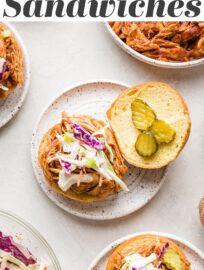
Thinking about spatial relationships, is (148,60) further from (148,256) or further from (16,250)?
(16,250)

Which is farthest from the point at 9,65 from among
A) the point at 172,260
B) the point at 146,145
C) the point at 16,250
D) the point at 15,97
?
the point at 172,260

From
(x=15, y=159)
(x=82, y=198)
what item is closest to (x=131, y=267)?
(x=82, y=198)

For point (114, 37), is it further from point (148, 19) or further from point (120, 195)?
point (120, 195)

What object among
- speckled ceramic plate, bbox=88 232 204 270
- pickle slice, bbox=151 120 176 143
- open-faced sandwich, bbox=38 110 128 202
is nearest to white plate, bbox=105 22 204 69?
pickle slice, bbox=151 120 176 143

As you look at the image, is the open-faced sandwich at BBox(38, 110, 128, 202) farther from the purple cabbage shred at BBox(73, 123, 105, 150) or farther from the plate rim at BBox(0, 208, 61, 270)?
the plate rim at BBox(0, 208, 61, 270)

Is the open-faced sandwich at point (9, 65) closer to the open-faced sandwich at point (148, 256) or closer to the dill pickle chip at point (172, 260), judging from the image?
the open-faced sandwich at point (148, 256)

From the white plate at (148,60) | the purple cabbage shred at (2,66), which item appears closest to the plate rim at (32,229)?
the purple cabbage shred at (2,66)
